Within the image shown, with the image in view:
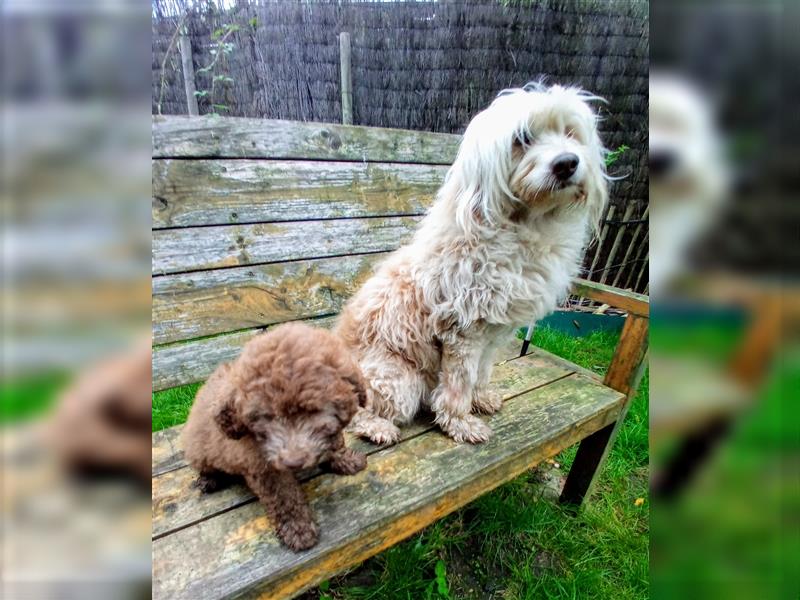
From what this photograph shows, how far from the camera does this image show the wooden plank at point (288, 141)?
1.70m

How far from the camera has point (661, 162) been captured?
41 cm

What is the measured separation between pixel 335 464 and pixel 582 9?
3.94 meters

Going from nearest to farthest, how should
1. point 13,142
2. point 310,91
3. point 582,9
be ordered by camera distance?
1. point 13,142
2. point 582,9
3. point 310,91

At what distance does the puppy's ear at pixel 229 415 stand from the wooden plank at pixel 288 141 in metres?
1.11

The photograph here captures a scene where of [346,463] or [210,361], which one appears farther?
[210,361]

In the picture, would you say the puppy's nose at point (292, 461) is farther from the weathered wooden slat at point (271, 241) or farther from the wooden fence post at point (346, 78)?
the wooden fence post at point (346, 78)

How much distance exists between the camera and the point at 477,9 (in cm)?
344

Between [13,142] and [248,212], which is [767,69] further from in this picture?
[248,212]

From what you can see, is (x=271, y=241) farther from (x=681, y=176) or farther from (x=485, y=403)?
(x=681, y=176)

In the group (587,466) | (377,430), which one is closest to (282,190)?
(377,430)

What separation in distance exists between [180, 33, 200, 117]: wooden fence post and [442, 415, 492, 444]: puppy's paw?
11.0 feet

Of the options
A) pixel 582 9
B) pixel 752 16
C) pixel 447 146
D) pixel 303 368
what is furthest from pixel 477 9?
pixel 752 16

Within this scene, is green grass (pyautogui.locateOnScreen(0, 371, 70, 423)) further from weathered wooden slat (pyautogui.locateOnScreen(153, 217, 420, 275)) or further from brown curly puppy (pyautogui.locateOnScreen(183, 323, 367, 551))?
weathered wooden slat (pyautogui.locateOnScreen(153, 217, 420, 275))

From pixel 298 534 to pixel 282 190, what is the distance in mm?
1431
